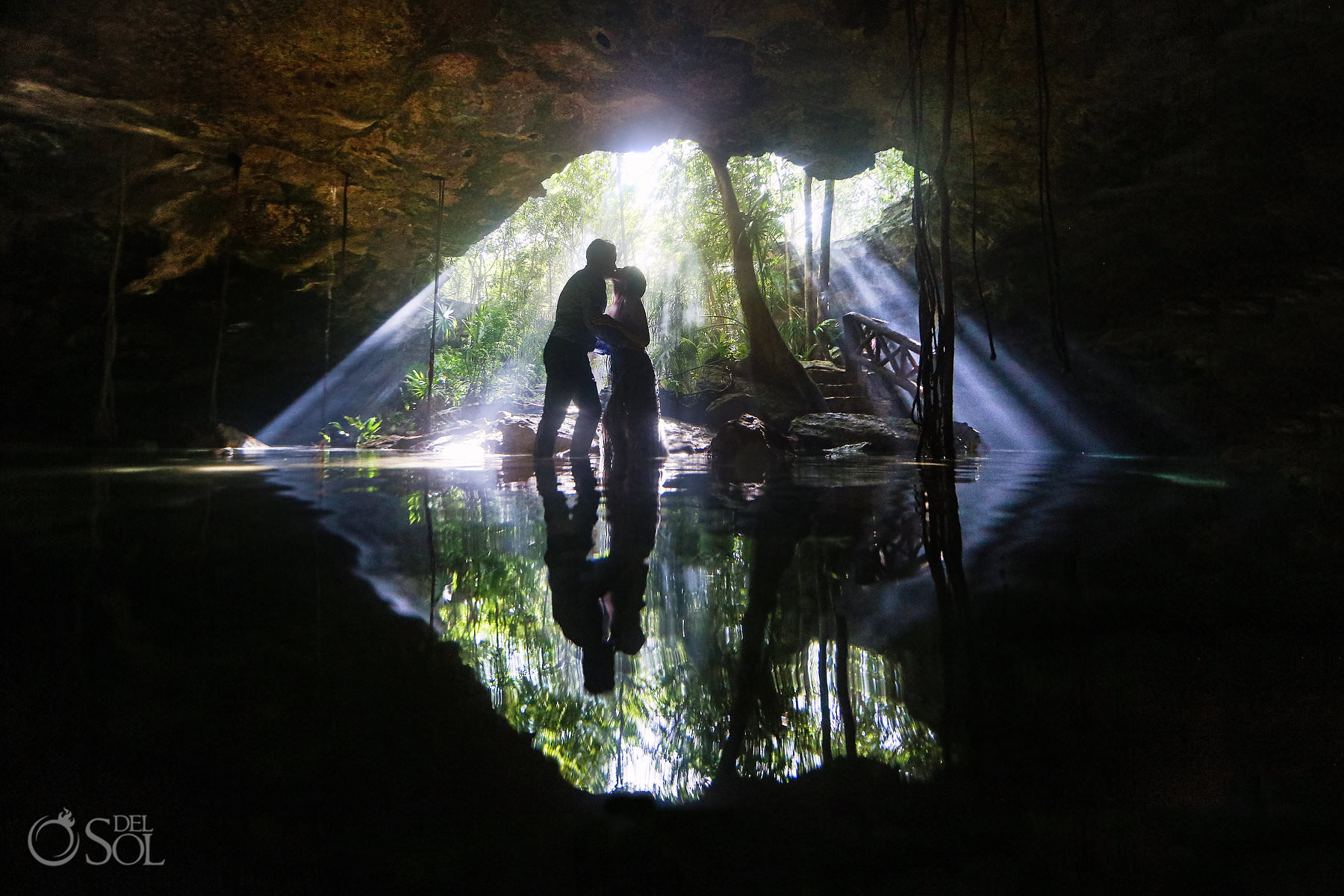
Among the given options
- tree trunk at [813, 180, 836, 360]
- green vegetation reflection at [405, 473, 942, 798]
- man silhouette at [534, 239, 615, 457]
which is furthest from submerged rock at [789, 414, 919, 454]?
green vegetation reflection at [405, 473, 942, 798]

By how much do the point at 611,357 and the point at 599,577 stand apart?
11.1 ft

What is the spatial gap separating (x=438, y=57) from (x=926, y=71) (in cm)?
301

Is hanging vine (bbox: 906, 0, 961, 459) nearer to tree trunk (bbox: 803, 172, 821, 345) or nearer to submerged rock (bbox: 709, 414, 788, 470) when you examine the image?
submerged rock (bbox: 709, 414, 788, 470)

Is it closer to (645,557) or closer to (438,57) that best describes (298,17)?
(438,57)

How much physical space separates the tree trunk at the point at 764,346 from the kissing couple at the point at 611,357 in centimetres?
420

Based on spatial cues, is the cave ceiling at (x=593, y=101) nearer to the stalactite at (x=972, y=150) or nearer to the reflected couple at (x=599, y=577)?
the stalactite at (x=972, y=150)

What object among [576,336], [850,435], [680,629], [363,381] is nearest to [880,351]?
[850,435]

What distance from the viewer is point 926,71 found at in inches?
168

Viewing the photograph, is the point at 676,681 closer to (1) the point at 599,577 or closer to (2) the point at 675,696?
(2) the point at 675,696

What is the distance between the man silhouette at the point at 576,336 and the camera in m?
4.04

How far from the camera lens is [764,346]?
8.46m

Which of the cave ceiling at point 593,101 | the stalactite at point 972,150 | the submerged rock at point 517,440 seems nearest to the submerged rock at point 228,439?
the cave ceiling at point 593,101

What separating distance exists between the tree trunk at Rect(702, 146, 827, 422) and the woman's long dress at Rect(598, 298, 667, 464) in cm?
418

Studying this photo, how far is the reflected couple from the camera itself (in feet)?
2.30
